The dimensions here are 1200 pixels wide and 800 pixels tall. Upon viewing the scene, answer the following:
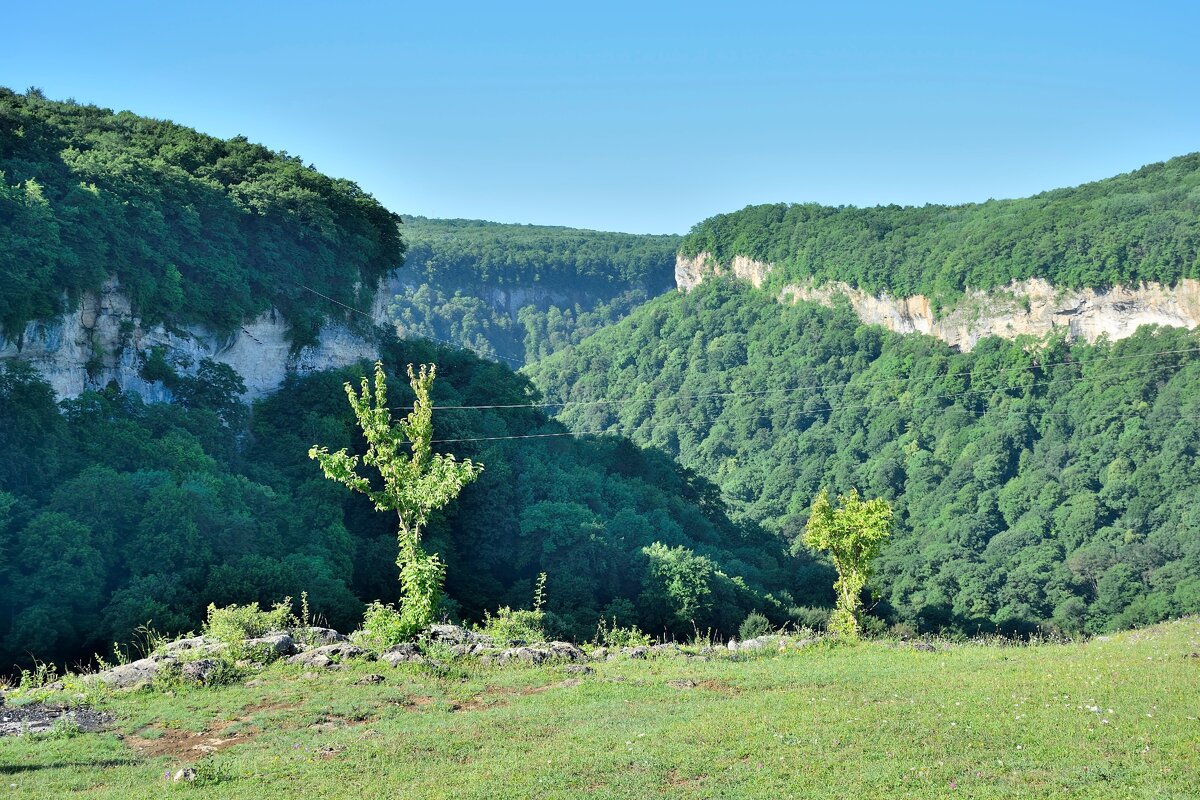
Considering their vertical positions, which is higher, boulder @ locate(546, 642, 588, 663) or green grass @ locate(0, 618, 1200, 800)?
green grass @ locate(0, 618, 1200, 800)

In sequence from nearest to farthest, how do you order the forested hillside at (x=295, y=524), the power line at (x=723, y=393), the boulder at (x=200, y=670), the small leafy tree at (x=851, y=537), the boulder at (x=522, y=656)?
the boulder at (x=200, y=670) → the boulder at (x=522, y=656) → the small leafy tree at (x=851, y=537) → the forested hillside at (x=295, y=524) → the power line at (x=723, y=393)

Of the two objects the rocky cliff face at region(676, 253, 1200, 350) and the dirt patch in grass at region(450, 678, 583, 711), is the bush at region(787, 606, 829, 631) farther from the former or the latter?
the rocky cliff face at region(676, 253, 1200, 350)

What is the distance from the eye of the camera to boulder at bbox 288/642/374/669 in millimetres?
18609

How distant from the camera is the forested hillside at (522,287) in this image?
174250 millimetres

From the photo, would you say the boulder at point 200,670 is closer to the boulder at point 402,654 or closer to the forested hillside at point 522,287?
the boulder at point 402,654

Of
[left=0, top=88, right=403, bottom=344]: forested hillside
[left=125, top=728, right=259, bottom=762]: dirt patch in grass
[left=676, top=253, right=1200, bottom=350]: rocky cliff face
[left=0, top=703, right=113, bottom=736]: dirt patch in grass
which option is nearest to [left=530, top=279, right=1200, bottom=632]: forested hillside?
[left=676, top=253, right=1200, bottom=350]: rocky cliff face

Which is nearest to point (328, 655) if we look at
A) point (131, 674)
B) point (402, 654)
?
point (402, 654)

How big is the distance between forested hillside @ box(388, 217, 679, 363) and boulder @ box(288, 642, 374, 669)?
14851cm

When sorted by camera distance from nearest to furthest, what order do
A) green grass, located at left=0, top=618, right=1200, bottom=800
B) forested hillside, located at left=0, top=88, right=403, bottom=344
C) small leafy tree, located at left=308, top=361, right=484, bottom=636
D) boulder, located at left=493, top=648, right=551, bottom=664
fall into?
green grass, located at left=0, top=618, right=1200, bottom=800, boulder, located at left=493, top=648, right=551, bottom=664, small leafy tree, located at left=308, top=361, right=484, bottom=636, forested hillside, located at left=0, top=88, right=403, bottom=344

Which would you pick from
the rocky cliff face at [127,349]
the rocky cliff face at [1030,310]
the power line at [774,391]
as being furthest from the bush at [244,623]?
the rocky cliff face at [1030,310]

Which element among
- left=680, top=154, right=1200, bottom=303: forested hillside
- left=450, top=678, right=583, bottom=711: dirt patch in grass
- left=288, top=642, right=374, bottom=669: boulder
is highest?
left=680, top=154, right=1200, bottom=303: forested hillside

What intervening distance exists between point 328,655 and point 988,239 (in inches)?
3368

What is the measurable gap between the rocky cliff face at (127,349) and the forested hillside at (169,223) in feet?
1.62

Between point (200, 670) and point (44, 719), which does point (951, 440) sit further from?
Result: point (44, 719)
